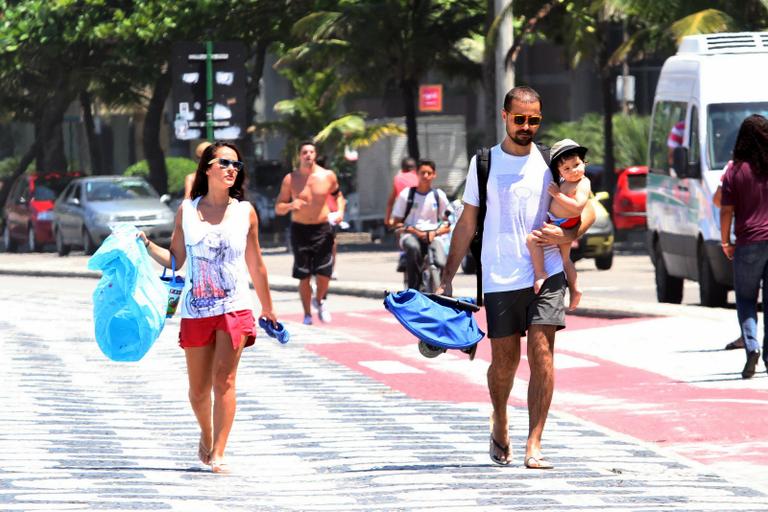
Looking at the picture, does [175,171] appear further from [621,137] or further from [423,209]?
[423,209]

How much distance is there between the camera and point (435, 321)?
29.5 ft

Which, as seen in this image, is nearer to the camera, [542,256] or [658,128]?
[542,256]

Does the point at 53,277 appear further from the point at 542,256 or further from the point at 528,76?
the point at 528,76

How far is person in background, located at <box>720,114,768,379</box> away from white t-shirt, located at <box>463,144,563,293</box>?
362cm

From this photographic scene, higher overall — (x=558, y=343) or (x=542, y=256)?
(x=542, y=256)

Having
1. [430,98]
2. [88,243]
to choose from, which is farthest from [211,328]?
[430,98]

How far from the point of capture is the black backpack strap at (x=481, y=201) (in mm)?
9008

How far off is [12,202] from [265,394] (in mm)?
30752

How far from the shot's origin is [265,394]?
41.0ft

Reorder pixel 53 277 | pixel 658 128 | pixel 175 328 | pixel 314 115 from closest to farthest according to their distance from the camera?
pixel 175 328
pixel 658 128
pixel 53 277
pixel 314 115

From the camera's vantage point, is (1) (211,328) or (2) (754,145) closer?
(1) (211,328)

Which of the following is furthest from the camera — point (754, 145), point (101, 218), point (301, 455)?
point (101, 218)

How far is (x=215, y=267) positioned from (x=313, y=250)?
9119 millimetres

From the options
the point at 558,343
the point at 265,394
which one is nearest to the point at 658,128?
the point at 558,343
